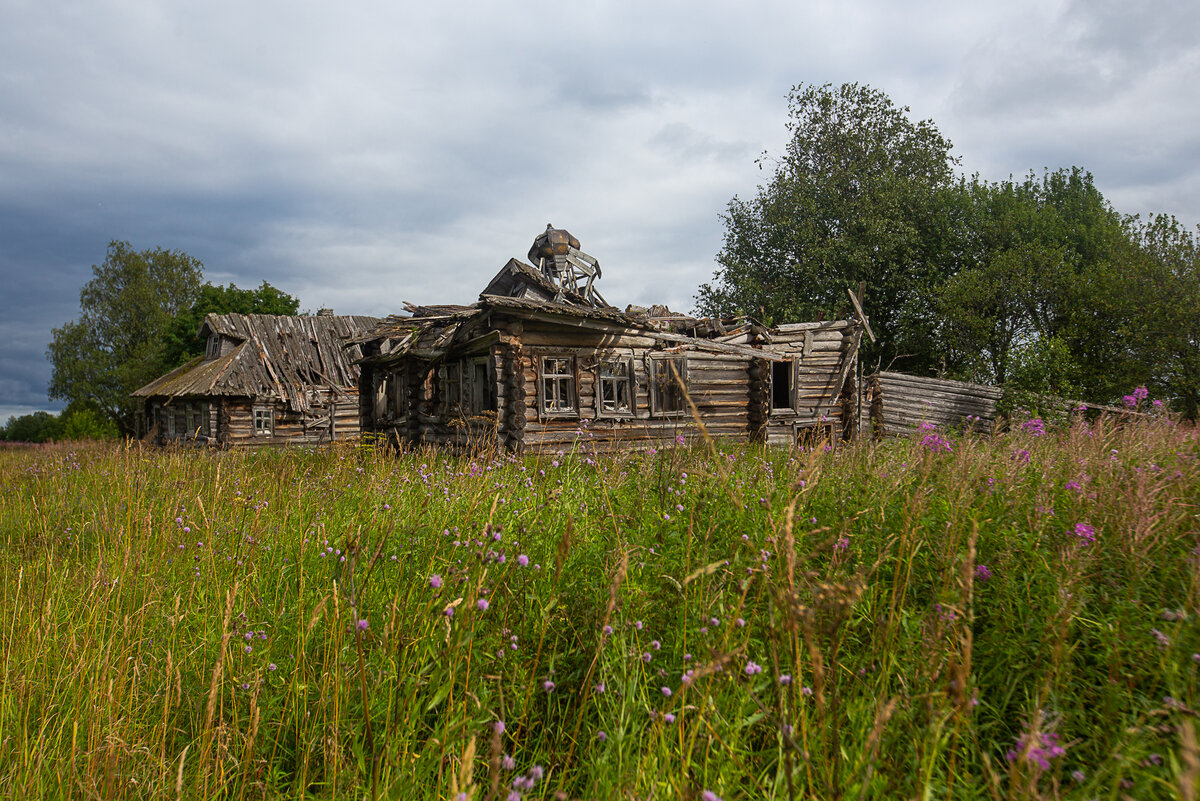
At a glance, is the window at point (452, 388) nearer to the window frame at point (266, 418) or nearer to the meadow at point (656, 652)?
the meadow at point (656, 652)

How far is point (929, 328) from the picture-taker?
26.9 metres

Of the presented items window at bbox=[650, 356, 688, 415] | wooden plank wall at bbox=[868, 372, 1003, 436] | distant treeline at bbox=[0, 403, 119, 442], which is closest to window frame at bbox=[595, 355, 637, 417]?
window at bbox=[650, 356, 688, 415]

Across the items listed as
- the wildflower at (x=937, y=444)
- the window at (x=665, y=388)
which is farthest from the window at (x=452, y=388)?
the wildflower at (x=937, y=444)

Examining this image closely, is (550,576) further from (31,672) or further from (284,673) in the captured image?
(31,672)

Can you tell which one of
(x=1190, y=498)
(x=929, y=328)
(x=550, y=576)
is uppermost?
(x=929, y=328)

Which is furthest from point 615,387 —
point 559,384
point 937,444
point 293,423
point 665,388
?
point 293,423

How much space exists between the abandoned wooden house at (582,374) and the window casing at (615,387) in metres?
0.03

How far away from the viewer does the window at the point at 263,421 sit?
24641 mm

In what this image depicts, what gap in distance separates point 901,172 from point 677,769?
3263 centimetres

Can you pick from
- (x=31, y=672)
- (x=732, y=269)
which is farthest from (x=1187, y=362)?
(x=31, y=672)

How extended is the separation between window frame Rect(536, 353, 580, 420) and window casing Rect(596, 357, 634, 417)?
1.94 feet

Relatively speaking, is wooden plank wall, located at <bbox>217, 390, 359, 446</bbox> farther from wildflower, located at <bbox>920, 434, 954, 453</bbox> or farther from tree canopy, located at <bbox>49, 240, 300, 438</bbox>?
wildflower, located at <bbox>920, 434, 954, 453</bbox>

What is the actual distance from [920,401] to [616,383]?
12.0 metres

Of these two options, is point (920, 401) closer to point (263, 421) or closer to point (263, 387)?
point (263, 387)
